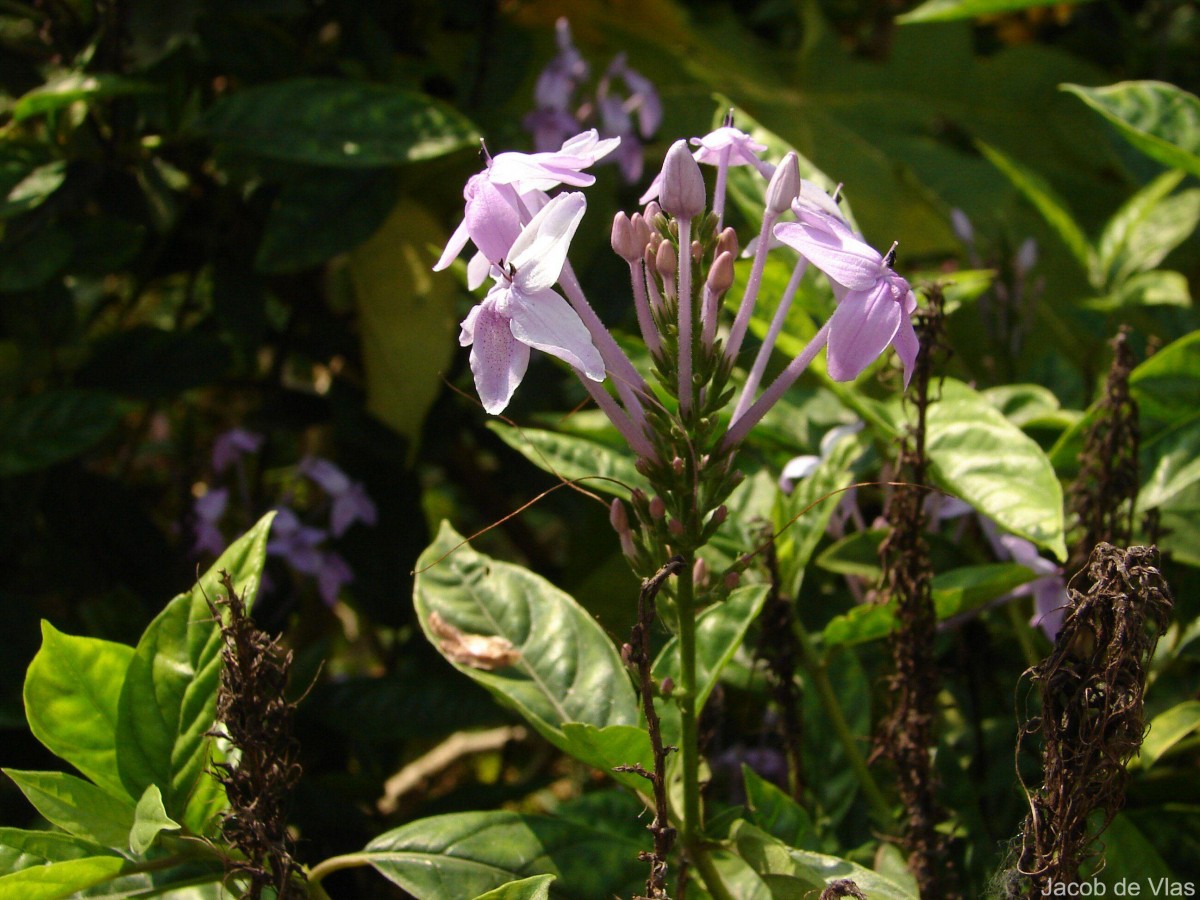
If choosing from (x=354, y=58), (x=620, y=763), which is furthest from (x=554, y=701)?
(x=354, y=58)

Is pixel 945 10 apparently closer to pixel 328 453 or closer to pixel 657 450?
pixel 657 450

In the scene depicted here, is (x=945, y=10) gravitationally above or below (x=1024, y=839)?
above

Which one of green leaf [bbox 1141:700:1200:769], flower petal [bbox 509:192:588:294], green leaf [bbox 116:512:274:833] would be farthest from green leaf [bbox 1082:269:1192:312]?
green leaf [bbox 116:512:274:833]

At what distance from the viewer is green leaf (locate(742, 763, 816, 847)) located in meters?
0.87

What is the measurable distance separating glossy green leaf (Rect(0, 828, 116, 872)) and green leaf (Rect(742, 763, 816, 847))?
47cm

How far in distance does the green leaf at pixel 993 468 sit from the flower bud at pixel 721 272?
1.02 ft

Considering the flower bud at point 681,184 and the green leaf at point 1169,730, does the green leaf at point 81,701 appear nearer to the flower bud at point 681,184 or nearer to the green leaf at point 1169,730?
the flower bud at point 681,184

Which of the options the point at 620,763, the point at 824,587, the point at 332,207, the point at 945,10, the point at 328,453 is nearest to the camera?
the point at 620,763

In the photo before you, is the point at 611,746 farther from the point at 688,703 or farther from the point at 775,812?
the point at 775,812

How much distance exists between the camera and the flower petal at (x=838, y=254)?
0.65m

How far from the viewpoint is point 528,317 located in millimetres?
615

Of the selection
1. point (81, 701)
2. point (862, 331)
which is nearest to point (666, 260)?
point (862, 331)

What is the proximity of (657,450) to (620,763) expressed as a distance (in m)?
0.23

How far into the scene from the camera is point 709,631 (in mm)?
868
